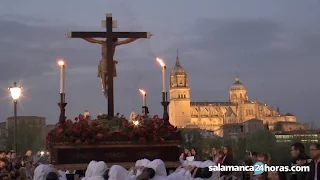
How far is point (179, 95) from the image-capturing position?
186 meters

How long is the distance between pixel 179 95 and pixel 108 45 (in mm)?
173017

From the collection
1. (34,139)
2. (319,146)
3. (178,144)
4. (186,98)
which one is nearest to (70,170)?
(178,144)

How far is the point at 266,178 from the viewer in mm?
9914

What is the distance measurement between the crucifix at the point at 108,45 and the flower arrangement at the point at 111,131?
985 mm

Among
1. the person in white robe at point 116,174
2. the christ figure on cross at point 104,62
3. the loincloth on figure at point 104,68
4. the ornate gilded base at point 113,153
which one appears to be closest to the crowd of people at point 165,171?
the person in white robe at point 116,174

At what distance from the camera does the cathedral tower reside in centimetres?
18338

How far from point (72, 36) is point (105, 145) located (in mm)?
2817

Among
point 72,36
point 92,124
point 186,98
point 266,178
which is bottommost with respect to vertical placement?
point 266,178

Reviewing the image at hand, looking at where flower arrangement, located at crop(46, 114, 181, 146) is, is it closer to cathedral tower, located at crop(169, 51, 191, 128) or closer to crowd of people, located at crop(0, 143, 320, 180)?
crowd of people, located at crop(0, 143, 320, 180)

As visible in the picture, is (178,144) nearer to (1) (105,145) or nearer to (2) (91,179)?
(1) (105,145)

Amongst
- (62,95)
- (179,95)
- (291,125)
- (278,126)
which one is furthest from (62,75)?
(291,125)

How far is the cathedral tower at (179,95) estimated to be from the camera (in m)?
183

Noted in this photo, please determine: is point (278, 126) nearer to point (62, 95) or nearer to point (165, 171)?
point (62, 95)

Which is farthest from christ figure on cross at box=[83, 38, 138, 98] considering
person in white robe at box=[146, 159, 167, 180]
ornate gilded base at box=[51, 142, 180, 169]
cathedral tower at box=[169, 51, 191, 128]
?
cathedral tower at box=[169, 51, 191, 128]
